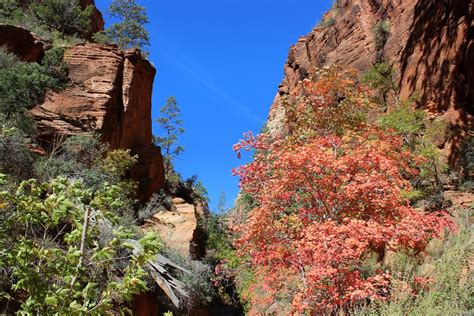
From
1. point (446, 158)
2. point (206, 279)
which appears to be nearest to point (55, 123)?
point (206, 279)

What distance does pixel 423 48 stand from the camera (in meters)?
22.6

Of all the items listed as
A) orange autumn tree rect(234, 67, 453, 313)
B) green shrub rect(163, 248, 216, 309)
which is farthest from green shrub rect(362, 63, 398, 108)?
green shrub rect(163, 248, 216, 309)

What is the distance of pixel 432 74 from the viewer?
842 inches

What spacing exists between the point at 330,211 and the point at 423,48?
58.4 feet

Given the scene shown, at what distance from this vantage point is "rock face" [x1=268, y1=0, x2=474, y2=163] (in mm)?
19938

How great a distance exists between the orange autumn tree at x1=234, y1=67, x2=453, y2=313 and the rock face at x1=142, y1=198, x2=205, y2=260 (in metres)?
8.81

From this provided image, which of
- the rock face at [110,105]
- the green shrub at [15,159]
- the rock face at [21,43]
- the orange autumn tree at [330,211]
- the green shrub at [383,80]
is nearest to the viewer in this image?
the orange autumn tree at [330,211]

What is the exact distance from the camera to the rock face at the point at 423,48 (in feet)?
65.4

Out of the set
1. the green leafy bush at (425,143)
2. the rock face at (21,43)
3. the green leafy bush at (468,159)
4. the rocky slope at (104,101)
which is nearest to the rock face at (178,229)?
the rocky slope at (104,101)

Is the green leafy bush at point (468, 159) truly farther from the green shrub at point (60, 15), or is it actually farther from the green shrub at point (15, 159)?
the green shrub at point (60, 15)

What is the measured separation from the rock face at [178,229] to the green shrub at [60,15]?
14494 millimetres

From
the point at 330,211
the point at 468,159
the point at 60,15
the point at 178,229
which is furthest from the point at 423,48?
the point at 60,15

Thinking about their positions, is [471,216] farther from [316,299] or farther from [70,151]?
[70,151]

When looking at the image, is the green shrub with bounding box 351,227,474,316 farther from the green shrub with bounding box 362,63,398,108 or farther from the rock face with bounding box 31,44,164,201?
the green shrub with bounding box 362,63,398,108
